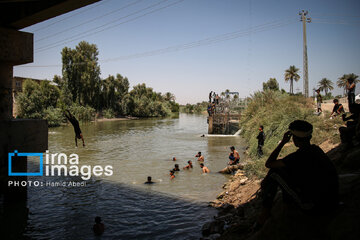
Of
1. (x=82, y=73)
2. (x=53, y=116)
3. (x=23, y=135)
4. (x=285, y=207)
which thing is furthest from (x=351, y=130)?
(x=82, y=73)

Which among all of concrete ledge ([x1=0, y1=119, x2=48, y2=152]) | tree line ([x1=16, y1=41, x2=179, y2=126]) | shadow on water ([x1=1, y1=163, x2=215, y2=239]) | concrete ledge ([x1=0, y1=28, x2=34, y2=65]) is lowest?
shadow on water ([x1=1, y1=163, x2=215, y2=239])

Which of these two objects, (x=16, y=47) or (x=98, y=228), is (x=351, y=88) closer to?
(x=98, y=228)

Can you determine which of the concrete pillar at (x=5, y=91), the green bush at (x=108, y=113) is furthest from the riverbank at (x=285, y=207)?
the green bush at (x=108, y=113)

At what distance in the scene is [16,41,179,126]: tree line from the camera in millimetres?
50469

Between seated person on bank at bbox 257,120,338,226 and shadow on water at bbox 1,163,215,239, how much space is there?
468 cm

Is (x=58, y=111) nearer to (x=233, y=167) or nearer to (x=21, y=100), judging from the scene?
(x=21, y=100)

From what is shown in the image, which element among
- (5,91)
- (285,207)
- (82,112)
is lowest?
(285,207)

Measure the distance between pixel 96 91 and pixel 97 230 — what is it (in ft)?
219

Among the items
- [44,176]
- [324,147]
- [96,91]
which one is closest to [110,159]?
[44,176]

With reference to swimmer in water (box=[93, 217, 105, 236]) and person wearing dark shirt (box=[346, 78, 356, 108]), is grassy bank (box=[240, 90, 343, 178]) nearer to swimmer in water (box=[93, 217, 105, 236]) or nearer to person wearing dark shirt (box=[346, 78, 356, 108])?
person wearing dark shirt (box=[346, 78, 356, 108])

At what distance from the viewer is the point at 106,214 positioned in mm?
10117

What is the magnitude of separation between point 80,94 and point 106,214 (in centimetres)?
6346

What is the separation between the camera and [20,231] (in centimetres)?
869

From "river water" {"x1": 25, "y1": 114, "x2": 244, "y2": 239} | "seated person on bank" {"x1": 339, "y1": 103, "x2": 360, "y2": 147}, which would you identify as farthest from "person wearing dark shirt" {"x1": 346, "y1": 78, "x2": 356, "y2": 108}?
"river water" {"x1": 25, "y1": 114, "x2": 244, "y2": 239}
